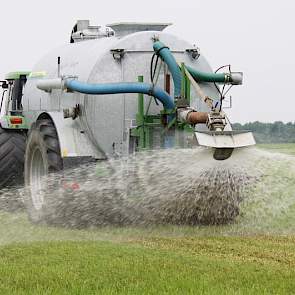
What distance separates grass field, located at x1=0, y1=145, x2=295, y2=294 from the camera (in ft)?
20.9

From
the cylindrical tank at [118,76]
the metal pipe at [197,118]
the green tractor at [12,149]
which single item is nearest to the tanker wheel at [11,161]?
the green tractor at [12,149]

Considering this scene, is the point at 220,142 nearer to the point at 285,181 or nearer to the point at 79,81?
the point at 285,181

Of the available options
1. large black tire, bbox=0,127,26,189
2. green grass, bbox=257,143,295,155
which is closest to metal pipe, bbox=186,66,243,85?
green grass, bbox=257,143,295,155

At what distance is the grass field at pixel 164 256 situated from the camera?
6358mm

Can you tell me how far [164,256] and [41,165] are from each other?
13.1 ft

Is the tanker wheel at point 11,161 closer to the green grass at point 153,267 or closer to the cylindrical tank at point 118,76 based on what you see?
the cylindrical tank at point 118,76

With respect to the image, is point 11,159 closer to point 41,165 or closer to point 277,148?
point 41,165

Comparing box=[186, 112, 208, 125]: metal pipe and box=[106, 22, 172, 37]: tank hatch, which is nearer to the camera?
box=[186, 112, 208, 125]: metal pipe

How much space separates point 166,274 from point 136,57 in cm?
442

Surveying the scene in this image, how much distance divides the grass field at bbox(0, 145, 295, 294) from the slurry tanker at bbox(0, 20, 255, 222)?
984mm

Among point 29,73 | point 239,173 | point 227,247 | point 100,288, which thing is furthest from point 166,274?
point 29,73

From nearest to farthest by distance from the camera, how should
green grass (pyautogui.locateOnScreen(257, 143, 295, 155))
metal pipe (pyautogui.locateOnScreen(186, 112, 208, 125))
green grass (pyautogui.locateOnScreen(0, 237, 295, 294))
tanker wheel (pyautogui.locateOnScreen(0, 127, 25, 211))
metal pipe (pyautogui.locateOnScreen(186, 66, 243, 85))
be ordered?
green grass (pyautogui.locateOnScreen(0, 237, 295, 294))
metal pipe (pyautogui.locateOnScreen(186, 112, 208, 125))
metal pipe (pyautogui.locateOnScreen(186, 66, 243, 85))
green grass (pyautogui.locateOnScreen(257, 143, 295, 155))
tanker wheel (pyautogui.locateOnScreen(0, 127, 25, 211))

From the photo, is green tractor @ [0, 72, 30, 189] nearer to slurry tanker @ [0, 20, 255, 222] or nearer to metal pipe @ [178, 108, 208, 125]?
slurry tanker @ [0, 20, 255, 222]

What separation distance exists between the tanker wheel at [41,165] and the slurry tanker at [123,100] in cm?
1
